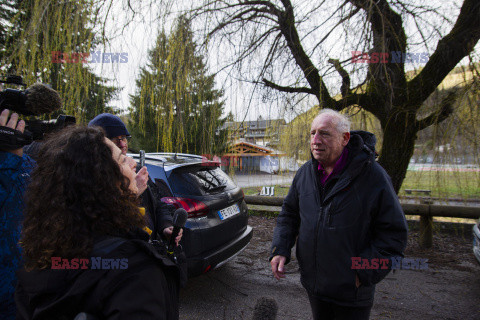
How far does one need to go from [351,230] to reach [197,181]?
6.75 feet

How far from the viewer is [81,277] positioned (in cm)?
77

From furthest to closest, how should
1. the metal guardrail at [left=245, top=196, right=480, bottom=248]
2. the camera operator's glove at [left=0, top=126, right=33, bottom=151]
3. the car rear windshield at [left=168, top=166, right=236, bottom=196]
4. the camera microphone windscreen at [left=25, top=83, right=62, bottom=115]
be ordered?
1. the metal guardrail at [left=245, top=196, right=480, bottom=248]
2. the car rear windshield at [left=168, top=166, right=236, bottom=196]
3. the camera microphone windscreen at [left=25, top=83, right=62, bottom=115]
4. the camera operator's glove at [left=0, top=126, right=33, bottom=151]

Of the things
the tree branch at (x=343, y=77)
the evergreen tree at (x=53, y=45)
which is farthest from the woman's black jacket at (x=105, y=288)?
the tree branch at (x=343, y=77)

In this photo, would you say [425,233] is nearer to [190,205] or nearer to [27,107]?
[190,205]

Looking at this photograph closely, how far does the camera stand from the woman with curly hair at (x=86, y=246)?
767 mm

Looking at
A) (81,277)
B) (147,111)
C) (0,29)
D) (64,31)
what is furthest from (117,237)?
(0,29)

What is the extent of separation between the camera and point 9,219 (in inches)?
47.8

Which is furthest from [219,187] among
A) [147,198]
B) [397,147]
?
[397,147]

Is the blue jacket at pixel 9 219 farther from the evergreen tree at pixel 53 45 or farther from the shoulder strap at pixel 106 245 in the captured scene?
the evergreen tree at pixel 53 45

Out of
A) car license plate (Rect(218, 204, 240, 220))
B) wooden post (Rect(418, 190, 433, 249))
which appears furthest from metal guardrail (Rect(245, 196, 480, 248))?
car license plate (Rect(218, 204, 240, 220))

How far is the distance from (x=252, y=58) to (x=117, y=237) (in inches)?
98.4

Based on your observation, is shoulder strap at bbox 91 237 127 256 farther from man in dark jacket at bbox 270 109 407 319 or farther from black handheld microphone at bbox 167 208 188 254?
man in dark jacket at bbox 270 109 407 319

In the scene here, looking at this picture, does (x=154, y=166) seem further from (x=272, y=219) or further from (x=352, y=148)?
(x=272, y=219)

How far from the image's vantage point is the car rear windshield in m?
3.08
